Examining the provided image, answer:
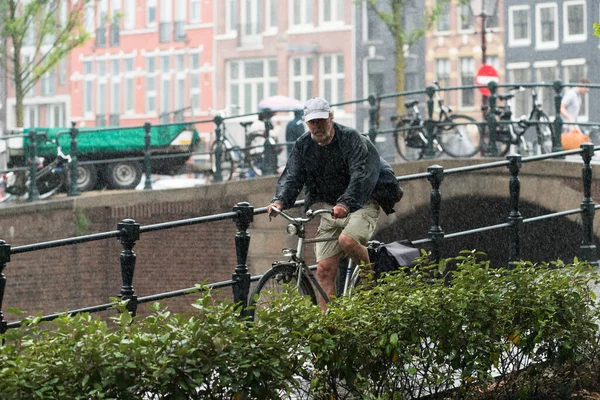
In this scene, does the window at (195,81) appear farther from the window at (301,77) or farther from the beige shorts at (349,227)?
the beige shorts at (349,227)

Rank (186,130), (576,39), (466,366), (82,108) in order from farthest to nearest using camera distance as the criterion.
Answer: (82,108) → (576,39) → (186,130) → (466,366)

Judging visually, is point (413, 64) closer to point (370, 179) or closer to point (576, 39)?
point (576, 39)

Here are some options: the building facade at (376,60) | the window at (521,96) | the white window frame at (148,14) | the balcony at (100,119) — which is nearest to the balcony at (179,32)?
the white window frame at (148,14)

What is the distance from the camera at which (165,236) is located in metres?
19.5

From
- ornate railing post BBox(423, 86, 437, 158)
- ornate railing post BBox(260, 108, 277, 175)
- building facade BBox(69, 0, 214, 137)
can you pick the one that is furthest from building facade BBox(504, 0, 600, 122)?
ornate railing post BBox(423, 86, 437, 158)

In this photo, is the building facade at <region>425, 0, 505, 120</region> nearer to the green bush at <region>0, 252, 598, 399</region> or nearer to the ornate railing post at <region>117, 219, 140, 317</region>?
the ornate railing post at <region>117, 219, 140, 317</region>

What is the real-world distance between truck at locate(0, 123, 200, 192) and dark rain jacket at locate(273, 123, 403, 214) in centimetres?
1237

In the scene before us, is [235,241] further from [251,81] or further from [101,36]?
[101,36]

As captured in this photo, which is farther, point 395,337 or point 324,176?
point 324,176

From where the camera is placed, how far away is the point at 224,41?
48.5 m

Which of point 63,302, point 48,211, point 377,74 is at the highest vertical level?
point 377,74

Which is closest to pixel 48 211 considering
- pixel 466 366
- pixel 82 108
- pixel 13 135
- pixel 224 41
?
pixel 13 135

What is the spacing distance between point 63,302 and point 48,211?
1494mm

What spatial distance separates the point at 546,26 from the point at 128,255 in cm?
3540
